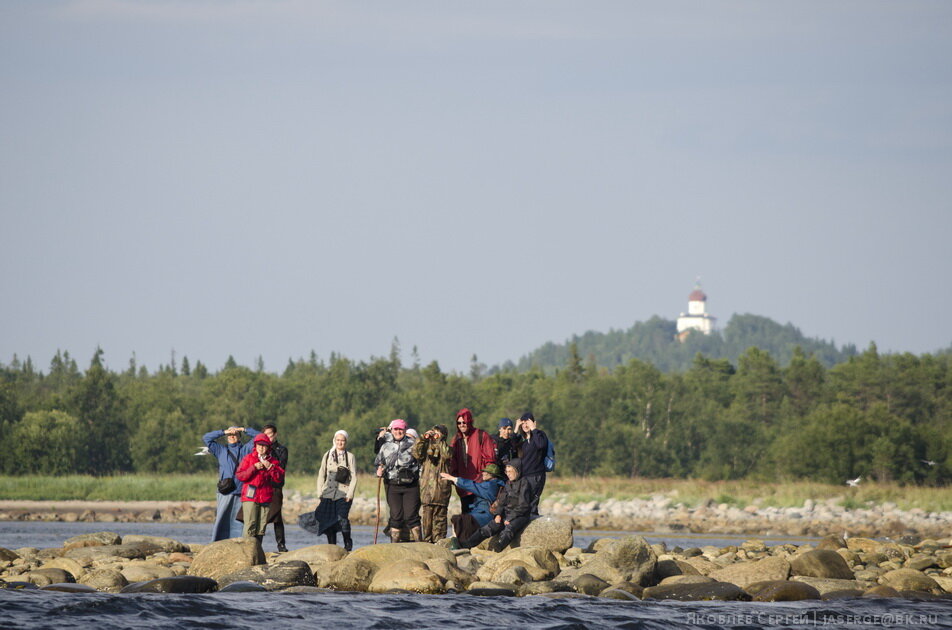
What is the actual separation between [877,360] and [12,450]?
60220 mm

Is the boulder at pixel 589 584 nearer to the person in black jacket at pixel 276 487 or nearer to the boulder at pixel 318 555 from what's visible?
the boulder at pixel 318 555

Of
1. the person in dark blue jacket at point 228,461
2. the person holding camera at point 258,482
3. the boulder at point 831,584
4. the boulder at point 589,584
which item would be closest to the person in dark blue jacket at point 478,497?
the boulder at point 589,584

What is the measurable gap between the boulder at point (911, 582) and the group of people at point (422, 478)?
4758 millimetres

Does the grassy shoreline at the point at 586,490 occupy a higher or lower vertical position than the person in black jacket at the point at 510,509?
lower

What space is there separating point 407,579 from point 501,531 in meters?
2.13

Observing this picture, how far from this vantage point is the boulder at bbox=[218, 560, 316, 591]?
49.6 feet

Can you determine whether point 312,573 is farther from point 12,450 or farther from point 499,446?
point 12,450

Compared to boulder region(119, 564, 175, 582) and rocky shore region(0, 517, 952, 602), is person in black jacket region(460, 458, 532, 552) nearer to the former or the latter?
rocky shore region(0, 517, 952, 602)

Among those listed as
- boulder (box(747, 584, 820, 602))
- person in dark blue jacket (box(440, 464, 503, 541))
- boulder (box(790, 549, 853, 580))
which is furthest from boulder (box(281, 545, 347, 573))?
boulder (box(790, 549, 853, 580))

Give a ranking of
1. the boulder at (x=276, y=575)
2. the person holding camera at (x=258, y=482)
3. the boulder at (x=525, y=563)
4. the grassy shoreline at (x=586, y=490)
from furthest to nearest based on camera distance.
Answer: the grassy shoreline at (x=586, y=490)
the person holding camera at (x=258, y=482)
the boulder at (x=525, y=563)
the boulder at (x=276, y=575)

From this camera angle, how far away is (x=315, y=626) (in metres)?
12.9

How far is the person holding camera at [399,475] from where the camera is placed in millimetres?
16359

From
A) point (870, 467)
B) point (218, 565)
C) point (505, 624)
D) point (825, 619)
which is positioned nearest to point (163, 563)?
point (218, 565)

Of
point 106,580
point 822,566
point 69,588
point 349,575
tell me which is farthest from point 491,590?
point 69,588
